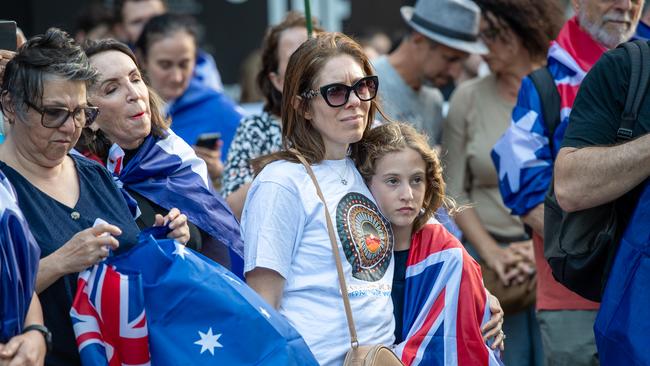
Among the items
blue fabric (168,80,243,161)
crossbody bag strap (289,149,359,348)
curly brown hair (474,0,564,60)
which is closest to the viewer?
crossbody bag strap (289,149,359,348)

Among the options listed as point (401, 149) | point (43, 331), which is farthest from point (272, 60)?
point (43, 331)

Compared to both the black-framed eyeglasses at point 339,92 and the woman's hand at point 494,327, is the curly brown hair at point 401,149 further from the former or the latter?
the woman's hand at point 494,327

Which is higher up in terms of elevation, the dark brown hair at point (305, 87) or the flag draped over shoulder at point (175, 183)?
the dark brown hair at point (305, 87)

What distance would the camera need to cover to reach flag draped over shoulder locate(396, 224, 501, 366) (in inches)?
136

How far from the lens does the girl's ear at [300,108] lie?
360 centimetres

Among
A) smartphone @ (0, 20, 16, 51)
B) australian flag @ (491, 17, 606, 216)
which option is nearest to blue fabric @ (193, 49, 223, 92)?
australian flag @ (491, 17, 606, 216)

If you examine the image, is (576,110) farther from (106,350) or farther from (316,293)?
(106,350)

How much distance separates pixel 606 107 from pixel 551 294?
3.50ft

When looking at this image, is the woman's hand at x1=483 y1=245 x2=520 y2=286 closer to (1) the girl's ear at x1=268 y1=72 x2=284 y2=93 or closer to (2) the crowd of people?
(2) the crowd of people

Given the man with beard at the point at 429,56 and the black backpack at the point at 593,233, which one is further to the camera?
the man with beard at the point at 429,56

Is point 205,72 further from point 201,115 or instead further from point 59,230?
point 59,230

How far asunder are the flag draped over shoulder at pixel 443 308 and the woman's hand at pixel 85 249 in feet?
3.36

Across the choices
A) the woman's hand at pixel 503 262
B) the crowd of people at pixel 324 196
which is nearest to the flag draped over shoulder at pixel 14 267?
the crowd of people at pixel 324 196

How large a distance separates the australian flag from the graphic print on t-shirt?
108 centimetres
